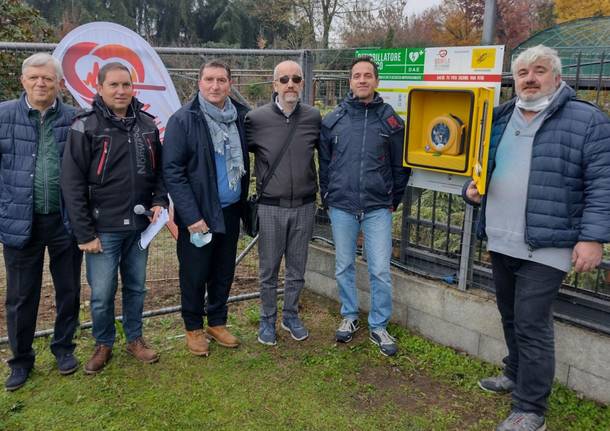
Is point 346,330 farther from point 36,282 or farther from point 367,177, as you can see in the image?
point 36,282

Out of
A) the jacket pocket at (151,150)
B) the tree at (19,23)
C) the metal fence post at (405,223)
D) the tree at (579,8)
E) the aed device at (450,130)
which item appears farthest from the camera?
the tree at (579,8)

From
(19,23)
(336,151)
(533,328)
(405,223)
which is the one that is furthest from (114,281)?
(19,23)

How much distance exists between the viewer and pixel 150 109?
393 cm

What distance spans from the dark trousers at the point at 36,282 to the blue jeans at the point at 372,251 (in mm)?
1754

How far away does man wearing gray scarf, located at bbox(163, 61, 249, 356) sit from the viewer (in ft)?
10.7

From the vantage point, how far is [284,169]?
11.5 ft

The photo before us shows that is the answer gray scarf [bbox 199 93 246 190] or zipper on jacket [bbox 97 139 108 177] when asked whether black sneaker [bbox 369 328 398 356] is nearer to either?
gray scarf [bbox 199 93 246 190]

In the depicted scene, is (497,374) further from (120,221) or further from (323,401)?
(120,221)

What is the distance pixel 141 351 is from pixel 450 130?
257 centimetres

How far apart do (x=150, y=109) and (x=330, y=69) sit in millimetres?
1543

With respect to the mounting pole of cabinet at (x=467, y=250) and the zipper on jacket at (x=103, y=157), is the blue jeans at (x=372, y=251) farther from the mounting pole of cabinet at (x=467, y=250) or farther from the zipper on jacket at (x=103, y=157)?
the zipper on jacket at (x=103, y=157)

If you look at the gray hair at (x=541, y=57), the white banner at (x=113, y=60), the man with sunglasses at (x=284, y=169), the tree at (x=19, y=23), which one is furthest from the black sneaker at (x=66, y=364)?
the tree at (x=19, y=23)

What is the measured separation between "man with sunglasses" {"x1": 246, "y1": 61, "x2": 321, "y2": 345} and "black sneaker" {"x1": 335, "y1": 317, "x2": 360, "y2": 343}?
1.91 feet

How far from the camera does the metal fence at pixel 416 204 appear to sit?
10.2ft
